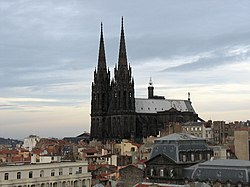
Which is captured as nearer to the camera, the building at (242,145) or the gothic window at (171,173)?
the gothic window at (171,173)

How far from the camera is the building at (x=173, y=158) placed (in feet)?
252

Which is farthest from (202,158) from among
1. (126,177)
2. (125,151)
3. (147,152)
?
(125,151)

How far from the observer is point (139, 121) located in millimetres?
181375

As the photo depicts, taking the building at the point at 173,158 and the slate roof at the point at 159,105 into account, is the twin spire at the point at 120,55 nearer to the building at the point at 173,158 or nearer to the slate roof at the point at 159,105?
the slate roof at the point at 159,105

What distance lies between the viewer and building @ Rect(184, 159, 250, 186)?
220ft

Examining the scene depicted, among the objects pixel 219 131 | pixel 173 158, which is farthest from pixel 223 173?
pixel 219 131

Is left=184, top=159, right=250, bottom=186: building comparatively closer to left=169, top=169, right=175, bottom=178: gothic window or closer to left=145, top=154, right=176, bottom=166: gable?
left=169, top=169, right=175, bottom=178: gothic window

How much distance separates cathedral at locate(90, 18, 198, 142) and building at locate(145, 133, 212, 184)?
88.8 m

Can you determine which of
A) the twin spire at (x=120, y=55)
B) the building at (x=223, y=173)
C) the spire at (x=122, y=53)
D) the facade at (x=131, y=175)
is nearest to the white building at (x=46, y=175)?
the facade at (x=131, y=175)

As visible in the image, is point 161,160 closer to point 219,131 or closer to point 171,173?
point 171,173

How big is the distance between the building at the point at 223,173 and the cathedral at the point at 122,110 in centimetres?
9944

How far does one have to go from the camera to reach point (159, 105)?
192 meters

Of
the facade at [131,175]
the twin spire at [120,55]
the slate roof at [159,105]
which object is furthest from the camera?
the slate roof at [159,105]

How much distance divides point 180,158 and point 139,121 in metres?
103
